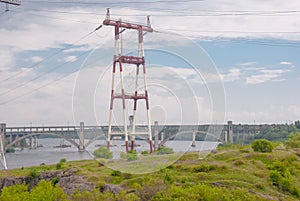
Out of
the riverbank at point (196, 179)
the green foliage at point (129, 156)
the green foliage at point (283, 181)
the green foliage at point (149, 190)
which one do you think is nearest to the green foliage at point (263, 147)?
the riverbank at point (196, 179)

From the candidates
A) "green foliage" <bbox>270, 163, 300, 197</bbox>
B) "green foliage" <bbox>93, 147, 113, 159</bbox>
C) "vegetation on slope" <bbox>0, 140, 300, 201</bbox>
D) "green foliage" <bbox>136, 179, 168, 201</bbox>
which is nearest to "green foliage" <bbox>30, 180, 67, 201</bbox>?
"vegetation on slope" <bbox>0, 140, 300, 201</bbox>

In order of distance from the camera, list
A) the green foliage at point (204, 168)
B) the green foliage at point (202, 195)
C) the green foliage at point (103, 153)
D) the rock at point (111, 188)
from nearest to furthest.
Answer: the green foliage at point (202, 195) < the rock at point (111, 188) < the green foliage at point (204, 168) < the green foliage at point (103, 153)

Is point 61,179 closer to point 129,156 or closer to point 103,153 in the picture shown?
point 103,153

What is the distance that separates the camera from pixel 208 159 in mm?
19359

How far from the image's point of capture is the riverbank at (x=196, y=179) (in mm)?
10781

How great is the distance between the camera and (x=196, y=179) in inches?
595

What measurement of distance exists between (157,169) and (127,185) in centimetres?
153

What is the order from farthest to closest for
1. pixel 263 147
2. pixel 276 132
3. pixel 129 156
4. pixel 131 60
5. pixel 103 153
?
pixel 276 132 < pixel 263 147 < pixel 131 60 < pixel 103 153 < pixel 129 156

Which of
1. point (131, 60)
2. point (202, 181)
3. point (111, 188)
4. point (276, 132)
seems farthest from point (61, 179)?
point (276, 132)

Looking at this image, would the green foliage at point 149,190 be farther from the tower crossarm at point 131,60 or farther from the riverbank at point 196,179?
the tower crossarm at point 131,60

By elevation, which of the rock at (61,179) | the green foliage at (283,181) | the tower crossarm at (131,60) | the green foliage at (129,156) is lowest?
the rock at (61,179)

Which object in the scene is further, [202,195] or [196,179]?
[196,179]

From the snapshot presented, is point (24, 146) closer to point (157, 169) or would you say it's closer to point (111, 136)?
point (111, 136)

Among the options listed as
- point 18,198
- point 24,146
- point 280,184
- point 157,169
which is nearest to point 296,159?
point 280,184
